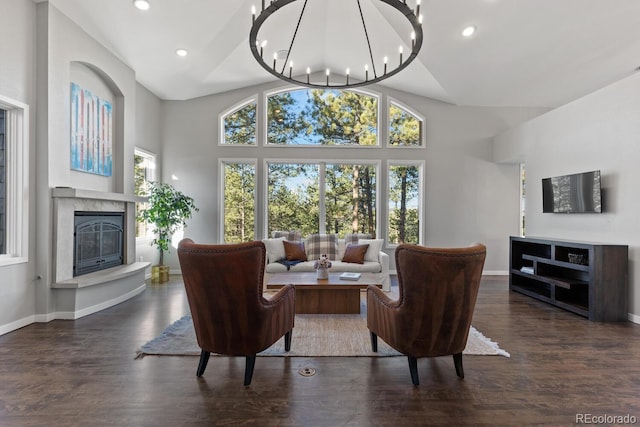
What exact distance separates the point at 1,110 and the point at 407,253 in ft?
13.7

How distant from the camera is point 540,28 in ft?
13.5

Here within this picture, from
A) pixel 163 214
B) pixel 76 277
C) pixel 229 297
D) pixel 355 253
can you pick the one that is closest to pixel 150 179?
pixel 163 214

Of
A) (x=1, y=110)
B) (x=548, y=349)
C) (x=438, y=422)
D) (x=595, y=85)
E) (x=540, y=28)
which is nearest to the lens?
(x=438, y=422)

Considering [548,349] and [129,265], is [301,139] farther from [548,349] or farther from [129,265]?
[548,349]

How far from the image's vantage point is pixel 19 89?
3.36 metres

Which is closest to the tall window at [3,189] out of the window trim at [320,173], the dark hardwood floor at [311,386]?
the dark hardwood floor at [311,386]

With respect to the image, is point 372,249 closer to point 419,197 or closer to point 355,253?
point 355,253

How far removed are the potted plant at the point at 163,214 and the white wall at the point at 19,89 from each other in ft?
6.33

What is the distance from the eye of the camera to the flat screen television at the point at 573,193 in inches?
160

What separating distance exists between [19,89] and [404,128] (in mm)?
5741

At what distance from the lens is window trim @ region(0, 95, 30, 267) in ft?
11.0

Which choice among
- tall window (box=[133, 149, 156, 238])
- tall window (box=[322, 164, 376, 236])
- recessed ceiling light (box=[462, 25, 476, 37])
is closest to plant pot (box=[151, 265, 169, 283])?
tall window (box=[133, 149, 156, 238])

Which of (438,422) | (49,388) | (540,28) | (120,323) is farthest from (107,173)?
(540,28)

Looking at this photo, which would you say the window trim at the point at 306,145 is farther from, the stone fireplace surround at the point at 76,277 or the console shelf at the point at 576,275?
the console shelf at the point at 576,275
